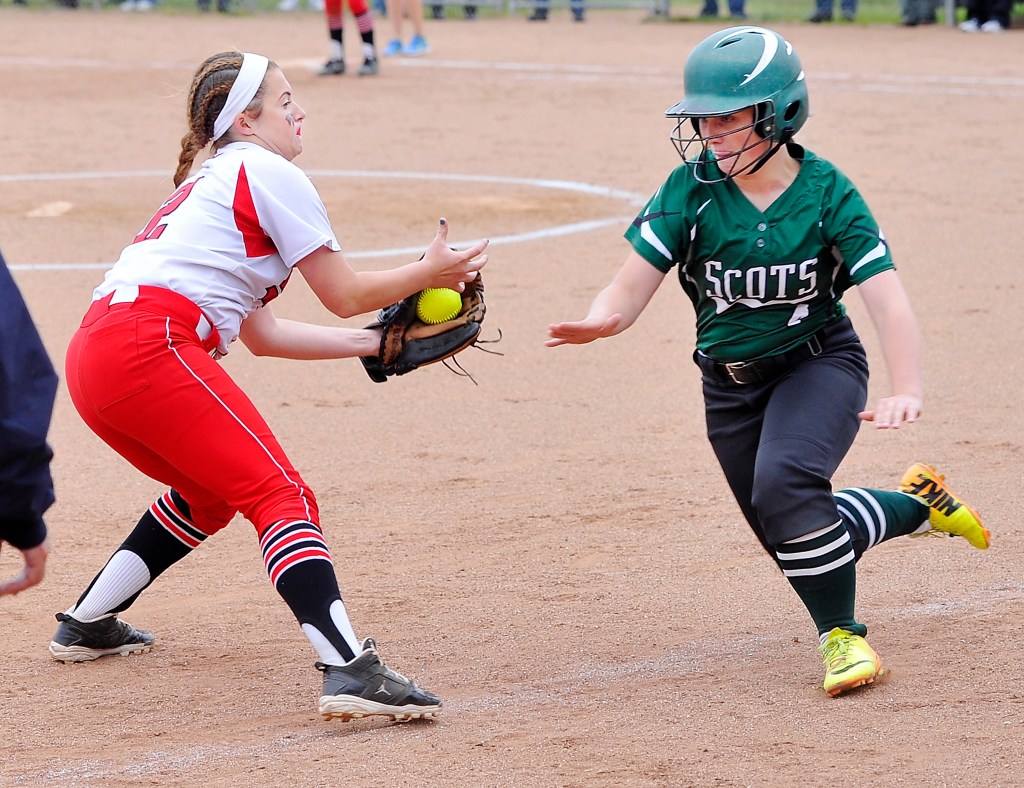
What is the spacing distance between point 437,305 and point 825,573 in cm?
117

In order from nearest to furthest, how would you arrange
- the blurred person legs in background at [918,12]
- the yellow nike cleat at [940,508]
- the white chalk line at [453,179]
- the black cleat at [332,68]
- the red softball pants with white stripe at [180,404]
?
the red softball pants with white stripe at [180,404] < the yellow nike cleat at [940,508] < the white chalk line at [453,179] < the black cleat at [332,68] < the blurred person legs in background at [918,12]

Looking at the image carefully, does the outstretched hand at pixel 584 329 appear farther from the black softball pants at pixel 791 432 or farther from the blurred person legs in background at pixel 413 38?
the blurred person legs in background at pixel 413 38

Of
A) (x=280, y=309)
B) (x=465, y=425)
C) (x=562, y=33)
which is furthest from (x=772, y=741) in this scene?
(x=562, y=33)

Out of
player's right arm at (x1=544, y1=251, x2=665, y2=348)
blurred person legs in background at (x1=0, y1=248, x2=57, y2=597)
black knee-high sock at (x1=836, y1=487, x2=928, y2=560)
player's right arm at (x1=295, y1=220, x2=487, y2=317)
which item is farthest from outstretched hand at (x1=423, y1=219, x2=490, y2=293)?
blurred person legs in background at (x1=0, y1=248, x2=57, y2=597)

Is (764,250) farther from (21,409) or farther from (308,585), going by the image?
(21,409)

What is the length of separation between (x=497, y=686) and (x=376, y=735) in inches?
15.0

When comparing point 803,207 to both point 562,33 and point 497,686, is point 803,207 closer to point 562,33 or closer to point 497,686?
point 497,686

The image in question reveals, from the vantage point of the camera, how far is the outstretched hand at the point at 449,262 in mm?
3404

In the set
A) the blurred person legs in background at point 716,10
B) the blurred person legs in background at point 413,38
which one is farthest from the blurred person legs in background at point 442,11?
the blurred person legs in background at point 413,38

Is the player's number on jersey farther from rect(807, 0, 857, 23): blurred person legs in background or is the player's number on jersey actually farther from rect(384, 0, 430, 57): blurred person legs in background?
rect(807, 0, 857, 23): blurred person legs in background

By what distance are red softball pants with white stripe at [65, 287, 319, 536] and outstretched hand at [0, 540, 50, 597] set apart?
2.04 ft

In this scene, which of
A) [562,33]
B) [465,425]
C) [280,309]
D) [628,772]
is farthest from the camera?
[562,33]

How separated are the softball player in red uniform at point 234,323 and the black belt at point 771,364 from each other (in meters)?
0.67

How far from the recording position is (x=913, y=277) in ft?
25.1
